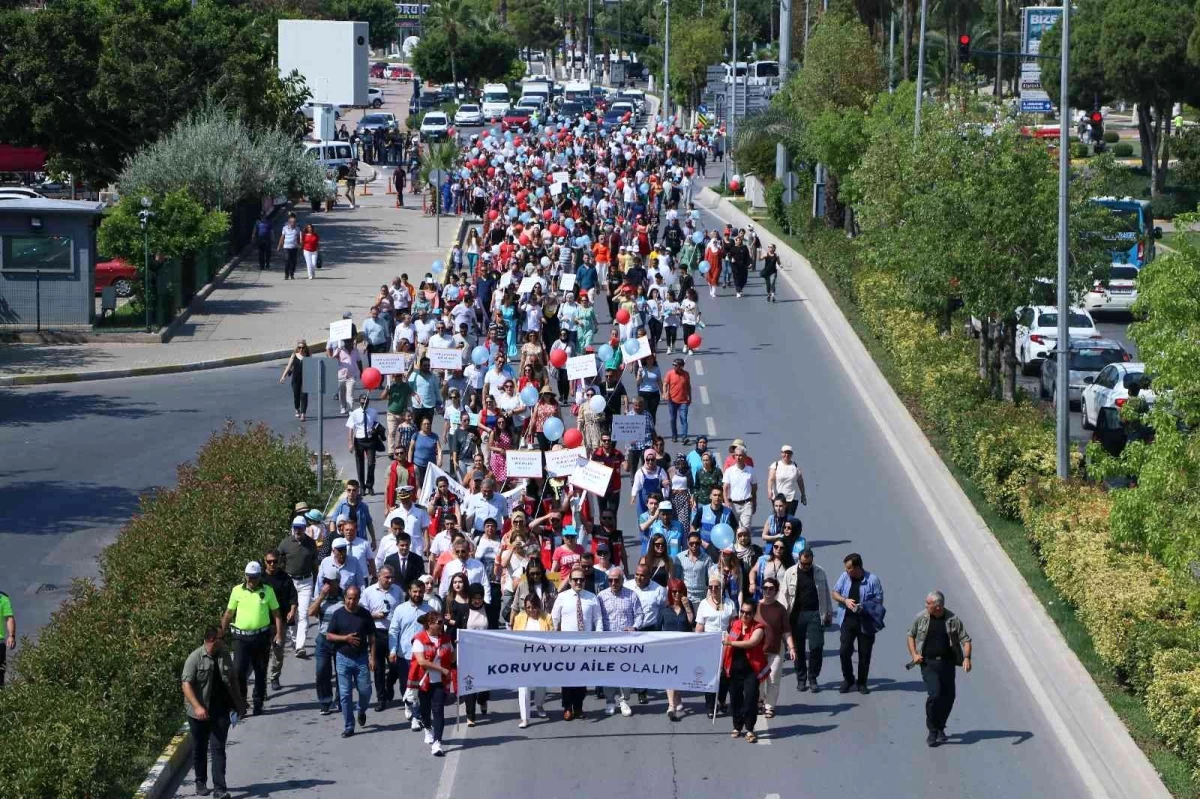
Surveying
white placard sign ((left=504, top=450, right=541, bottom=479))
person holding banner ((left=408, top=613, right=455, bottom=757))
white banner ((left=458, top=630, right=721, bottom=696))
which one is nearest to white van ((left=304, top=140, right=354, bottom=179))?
white placard sign ((left=504, top=450, right=541, bottom=479))

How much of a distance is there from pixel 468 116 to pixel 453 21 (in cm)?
2237

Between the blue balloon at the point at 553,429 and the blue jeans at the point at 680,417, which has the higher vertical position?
the blue balloon at the point at 553,429

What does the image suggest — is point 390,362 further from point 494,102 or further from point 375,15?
point 375,15

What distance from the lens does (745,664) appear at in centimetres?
1491

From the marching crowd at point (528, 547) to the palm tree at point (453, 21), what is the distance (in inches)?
3270

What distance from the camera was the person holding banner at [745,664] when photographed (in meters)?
→ 14.9

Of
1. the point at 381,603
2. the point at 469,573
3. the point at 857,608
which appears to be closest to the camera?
the point at 381,603

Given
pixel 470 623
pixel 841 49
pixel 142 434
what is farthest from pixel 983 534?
pixel 841 49

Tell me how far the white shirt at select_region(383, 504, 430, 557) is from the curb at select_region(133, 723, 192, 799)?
3893 millimetres

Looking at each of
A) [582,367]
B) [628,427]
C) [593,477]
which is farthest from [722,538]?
[582,367]

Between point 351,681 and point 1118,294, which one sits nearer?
point 351,681

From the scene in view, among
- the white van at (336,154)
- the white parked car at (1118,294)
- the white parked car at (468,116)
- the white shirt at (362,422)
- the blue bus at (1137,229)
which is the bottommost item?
the white shirt at (362,422)

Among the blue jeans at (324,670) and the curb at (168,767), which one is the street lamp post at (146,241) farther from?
the curb at (168,767)

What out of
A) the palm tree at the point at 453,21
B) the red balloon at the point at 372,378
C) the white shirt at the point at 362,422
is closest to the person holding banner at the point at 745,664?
the white shirt at the point at 362,422
